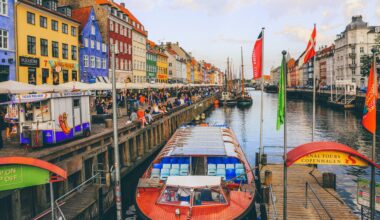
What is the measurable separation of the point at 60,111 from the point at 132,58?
5702 centimetres

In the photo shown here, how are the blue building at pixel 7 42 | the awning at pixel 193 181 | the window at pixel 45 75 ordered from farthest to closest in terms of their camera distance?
1. the window at pixel 45 75
2. the blue building at pixel 7 42
3. the awning at pixel 193 181

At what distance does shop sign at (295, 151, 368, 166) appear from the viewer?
9.17m

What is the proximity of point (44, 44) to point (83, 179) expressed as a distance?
91.1 feet

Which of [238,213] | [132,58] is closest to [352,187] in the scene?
[238,213]

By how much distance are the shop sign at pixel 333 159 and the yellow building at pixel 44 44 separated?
25637mm

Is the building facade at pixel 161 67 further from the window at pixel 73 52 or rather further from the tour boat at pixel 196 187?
the tour boat at pixel 196 187

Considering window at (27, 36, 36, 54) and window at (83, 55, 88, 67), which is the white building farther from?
window at (27, 36, 36, 54)

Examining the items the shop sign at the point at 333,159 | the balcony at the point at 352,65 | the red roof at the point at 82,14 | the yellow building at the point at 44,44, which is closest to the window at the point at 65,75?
the yellow building at the point at 44,44

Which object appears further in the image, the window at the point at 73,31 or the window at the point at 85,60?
the window at the point at 85,60

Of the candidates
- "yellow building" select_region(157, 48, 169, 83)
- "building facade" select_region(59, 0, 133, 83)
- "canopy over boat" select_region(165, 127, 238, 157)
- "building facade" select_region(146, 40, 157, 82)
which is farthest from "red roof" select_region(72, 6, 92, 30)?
"yellow building" select_region(157, 48, 169, 83)

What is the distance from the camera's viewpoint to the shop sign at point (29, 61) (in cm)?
3470

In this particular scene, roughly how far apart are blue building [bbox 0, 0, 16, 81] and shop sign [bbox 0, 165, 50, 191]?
28.3m

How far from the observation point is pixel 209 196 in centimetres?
1211

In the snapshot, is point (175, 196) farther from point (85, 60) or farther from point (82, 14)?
point (82, 14)
